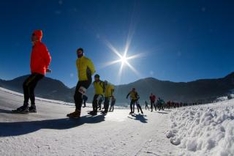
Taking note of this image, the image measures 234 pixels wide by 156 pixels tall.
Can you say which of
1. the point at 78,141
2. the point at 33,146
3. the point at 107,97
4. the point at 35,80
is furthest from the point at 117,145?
the point at 107,97

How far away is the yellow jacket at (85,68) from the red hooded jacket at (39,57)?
1.09 m

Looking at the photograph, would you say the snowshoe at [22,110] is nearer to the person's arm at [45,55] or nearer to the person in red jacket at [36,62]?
the person in red jacket at [36,62]

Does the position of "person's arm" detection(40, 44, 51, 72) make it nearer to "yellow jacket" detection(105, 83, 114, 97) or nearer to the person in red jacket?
the person in red jacket

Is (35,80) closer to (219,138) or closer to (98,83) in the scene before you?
(219,138)

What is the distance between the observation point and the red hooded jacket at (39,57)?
6.20m

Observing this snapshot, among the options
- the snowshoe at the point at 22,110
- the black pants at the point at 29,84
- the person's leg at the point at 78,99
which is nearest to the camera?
the snowshoe at the point at 22,110

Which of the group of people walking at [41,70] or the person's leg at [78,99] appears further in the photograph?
the person's leg at [78,99]

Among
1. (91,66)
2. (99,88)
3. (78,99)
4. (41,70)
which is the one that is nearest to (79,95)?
(78,99)

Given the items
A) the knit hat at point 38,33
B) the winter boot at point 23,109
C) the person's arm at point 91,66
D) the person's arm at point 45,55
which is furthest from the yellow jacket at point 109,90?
the winter boot at point 23,109

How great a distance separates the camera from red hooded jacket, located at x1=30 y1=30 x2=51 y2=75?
244 inches

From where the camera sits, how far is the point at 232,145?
2.38 metres

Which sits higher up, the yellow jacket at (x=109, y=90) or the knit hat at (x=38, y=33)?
the knit hat at (x=38, y=33)

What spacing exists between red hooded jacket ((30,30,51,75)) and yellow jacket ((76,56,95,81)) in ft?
3.56

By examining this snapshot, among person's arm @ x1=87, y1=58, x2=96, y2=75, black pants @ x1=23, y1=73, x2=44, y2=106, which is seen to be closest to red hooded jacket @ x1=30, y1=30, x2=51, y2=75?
black pants @ x1=23, y1=73, x2=44, y2=106
